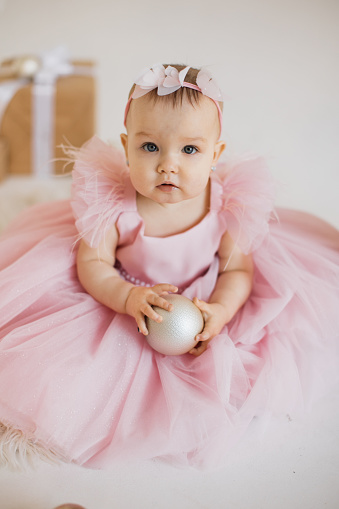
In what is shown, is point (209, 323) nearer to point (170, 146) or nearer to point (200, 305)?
point (200, 305)

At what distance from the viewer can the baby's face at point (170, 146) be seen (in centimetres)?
102

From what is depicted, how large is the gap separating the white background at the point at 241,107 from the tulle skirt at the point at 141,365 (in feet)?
0.16

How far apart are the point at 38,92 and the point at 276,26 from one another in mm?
1368

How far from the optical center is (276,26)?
9.12 ft

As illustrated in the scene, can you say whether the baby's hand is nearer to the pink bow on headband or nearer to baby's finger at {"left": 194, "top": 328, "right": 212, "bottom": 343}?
baby's finger at {"left": 194, "top": 328, "right": 212, "bottom": 343}

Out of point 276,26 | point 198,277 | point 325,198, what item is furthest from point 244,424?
point 276,26

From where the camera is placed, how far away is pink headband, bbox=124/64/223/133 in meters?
1.02

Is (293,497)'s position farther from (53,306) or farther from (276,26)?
(276,26)

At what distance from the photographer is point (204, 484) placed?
917mm

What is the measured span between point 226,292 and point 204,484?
1.28 ft

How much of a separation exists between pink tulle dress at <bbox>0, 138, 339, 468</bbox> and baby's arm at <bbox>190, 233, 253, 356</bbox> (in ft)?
0.08

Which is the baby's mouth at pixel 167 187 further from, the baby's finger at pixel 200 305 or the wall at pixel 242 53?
the wall at pixel 242 53

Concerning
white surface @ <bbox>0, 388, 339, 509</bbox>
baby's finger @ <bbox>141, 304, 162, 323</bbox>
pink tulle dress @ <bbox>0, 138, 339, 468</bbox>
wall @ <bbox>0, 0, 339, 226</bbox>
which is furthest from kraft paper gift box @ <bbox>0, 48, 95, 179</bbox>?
white surface @ <bbox>0, 388, 339, 509</bbox>

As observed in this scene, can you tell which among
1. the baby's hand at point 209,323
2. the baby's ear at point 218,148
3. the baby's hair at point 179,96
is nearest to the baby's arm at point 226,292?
the baby's hand at point 209,323
